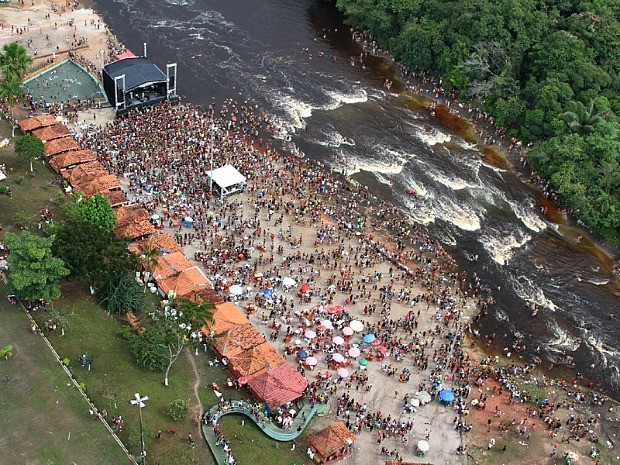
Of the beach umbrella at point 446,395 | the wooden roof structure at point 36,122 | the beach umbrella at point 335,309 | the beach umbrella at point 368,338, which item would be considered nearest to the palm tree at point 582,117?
the beach umbrella at point 335,309

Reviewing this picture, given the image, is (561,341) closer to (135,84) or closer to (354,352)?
(354,352)

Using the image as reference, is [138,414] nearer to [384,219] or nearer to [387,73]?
[384,219]

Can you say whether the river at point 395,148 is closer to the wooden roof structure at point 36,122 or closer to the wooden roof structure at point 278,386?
the wooden roof structure at point 36,122

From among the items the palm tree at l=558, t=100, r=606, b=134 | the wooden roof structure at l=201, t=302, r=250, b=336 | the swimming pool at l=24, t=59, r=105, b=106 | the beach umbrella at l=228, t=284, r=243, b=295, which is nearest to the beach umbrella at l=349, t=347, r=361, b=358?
the wooden roof structure at l=201, t=302, r=250, b=336

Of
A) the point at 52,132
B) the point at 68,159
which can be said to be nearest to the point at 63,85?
the point at 52,132

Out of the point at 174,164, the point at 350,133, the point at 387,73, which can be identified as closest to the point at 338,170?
the point at 350,133

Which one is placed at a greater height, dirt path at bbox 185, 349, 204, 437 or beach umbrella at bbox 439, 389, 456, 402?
beach umbrella at bbox 439, 389, 456, 402

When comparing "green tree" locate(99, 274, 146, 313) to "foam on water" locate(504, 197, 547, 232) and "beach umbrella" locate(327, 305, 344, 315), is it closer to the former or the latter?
"beach umbrella" locate(327, 305, 344, 315)
